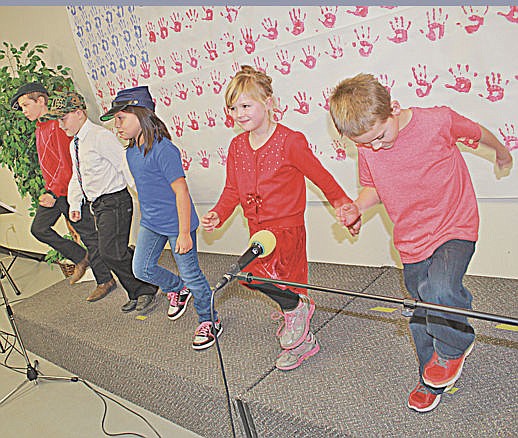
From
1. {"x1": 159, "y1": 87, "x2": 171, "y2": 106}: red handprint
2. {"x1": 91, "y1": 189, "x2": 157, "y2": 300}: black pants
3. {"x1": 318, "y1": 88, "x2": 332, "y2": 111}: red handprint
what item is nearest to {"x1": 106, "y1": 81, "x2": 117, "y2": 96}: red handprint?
{"x1": 159, "y1": 87, "x2": 171, "y2": 106}: red handprint

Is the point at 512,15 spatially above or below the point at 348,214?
above

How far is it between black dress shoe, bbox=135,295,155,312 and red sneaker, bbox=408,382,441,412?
147 cm

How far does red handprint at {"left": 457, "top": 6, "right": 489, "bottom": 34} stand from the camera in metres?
1.97

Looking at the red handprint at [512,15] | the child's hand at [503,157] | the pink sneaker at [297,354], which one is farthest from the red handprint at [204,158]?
the child's hand at [503,157]

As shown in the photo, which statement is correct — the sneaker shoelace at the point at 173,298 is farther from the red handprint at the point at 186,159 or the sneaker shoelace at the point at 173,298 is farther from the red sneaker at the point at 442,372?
the red sneaker at the point at 442,372

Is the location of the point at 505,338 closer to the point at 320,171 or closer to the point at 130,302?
the point at 320,171

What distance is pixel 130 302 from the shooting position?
9.09 ft

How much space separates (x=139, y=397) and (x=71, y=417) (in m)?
0.31

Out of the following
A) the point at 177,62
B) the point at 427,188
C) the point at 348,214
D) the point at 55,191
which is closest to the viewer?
the point at 427,188

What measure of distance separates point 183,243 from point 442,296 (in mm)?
1038

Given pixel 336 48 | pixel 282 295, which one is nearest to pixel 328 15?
pixel 336 48

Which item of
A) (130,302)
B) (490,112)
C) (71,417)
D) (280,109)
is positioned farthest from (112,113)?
(490,112)

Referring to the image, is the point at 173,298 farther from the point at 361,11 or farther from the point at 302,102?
the point at 361,11

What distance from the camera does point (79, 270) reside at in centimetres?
327
